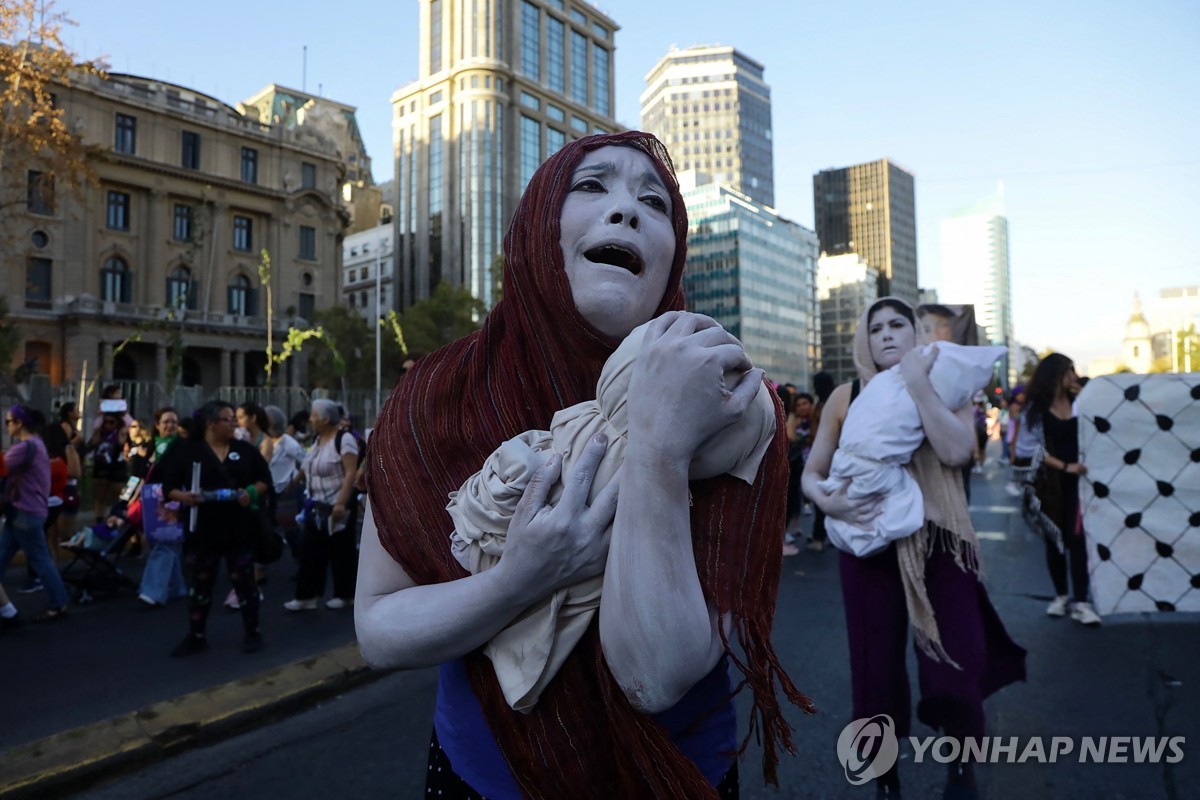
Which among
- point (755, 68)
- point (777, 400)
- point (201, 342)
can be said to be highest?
point (755, 68)

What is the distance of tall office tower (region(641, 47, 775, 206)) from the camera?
11769cm

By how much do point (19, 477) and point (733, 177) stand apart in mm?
121344

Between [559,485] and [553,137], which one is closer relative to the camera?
[559,485]

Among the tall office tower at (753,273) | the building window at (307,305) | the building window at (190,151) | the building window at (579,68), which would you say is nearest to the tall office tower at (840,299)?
the tall office tower at (753,273)

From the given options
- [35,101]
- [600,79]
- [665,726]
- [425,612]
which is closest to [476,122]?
[600,79]

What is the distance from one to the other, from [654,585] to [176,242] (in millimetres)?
47337

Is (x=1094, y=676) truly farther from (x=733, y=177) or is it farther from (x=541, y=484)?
(x=733, y=177)

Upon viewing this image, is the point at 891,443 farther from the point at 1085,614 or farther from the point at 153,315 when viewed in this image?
the point at 153,315

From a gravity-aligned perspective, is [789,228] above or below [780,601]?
above

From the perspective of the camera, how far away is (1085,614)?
5.13m

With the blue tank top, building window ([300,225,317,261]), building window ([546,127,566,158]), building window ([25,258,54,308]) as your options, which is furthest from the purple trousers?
building window ([546,127,566,158])

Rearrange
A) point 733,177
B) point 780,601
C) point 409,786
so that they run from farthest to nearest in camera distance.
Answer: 1. point 733,177
2. point 780,601
3. point 409,786

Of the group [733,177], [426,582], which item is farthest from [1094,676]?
[733,177]

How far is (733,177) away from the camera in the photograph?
118 meters
